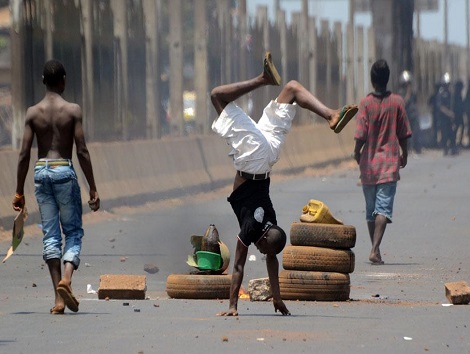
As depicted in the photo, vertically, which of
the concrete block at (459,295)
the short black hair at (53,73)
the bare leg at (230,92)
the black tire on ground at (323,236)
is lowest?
the concrete block at (459,295)

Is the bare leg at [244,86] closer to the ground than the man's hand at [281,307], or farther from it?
farther from it

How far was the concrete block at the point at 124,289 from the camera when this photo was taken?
37.8 feet

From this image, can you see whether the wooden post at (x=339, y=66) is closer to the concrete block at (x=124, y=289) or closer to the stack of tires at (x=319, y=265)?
the stack of tires at (x=319, y=265)

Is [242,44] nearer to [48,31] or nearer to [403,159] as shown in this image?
[48,31]

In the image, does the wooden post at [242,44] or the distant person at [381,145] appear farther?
the wooden post at [242,44]

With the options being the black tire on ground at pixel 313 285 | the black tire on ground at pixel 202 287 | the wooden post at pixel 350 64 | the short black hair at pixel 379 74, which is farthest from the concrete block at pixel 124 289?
the wooden post at pixel 350 64

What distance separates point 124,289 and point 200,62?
21.0 metres

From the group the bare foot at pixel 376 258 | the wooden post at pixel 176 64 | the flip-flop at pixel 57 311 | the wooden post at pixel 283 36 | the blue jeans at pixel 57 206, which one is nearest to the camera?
the flip-flop at pixel 57 311

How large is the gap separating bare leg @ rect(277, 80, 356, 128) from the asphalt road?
1344mm

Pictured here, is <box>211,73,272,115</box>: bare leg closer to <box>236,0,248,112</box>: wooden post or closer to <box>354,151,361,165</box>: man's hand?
<box>354,151,361,165</box>: man's hand

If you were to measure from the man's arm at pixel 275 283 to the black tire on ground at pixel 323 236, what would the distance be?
1087 mm

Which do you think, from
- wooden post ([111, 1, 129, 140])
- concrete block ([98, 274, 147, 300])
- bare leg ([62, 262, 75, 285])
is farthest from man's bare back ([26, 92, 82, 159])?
wooden post ([111, 1, 129, 140])

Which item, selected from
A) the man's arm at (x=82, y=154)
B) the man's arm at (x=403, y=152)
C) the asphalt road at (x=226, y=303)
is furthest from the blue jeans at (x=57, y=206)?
the man's arm at (x=403, y=152)

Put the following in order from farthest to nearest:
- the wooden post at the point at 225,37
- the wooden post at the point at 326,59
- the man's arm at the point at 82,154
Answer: the wooden post at the point at 326,59 → the wooden post at the point at 225,37 → the man's arm at the point at 82,154
